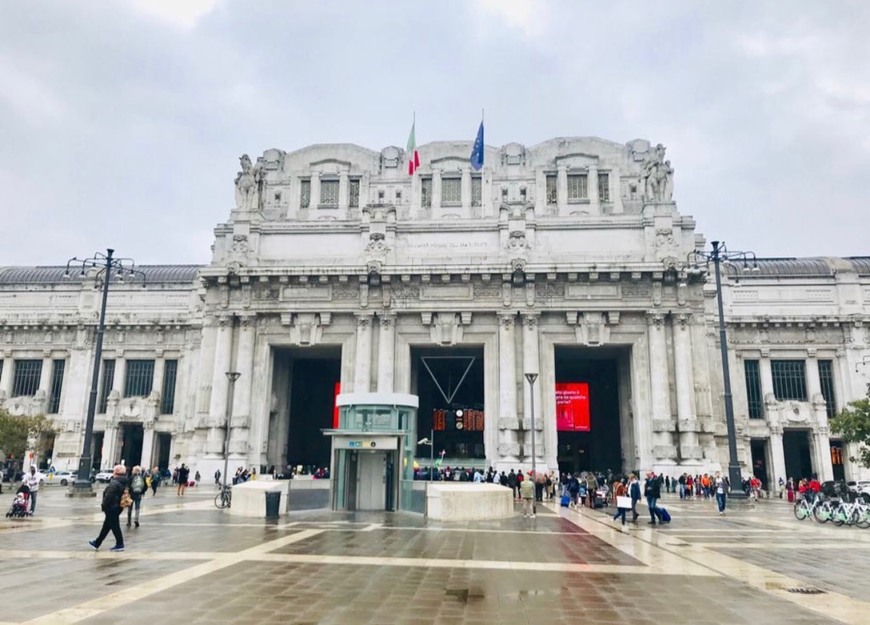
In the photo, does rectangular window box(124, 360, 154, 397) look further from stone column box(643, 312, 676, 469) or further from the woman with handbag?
the woman with handbag

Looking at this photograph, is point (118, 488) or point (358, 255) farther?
point (358, 255)

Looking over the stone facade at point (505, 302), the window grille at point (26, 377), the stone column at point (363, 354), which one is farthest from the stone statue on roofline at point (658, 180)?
the window grille at point (26, 377)

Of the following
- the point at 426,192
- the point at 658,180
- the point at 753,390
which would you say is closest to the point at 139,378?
the point at 426,192

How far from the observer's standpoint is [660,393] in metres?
39.8

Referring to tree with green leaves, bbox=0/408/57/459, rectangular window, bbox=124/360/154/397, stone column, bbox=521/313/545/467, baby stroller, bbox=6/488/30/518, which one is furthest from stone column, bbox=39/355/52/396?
stone column, bbox=521/313/545/467

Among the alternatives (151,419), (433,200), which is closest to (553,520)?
(433,200)

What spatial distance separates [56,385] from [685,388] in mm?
49742

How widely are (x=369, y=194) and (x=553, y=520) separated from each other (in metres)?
35.1

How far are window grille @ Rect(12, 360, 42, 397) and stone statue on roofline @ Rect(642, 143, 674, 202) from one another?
51.3 metres

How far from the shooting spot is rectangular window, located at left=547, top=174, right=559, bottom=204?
48.5 metres

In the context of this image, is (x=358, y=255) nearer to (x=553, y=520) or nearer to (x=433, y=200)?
(x=433, y=200)

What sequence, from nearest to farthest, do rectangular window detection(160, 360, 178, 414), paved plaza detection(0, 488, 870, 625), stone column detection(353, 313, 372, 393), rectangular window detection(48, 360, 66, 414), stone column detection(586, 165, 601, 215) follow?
paved plaza detection(0, 488, 870, 625), stone column detection(353, 313, 372, 393), stone column detection(586, 165, 601, 215), rectangular window detection(160, 360, 178, 414), rectangular window detection(48, 360, 66, 414)

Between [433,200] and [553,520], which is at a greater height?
[433,200]

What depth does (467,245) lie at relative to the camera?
43375 millimetres
